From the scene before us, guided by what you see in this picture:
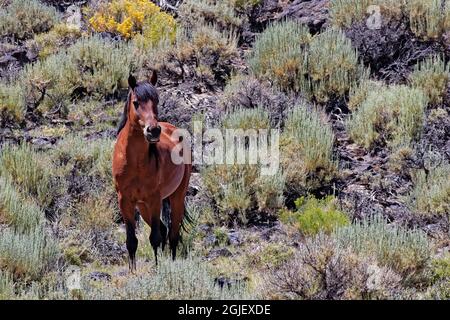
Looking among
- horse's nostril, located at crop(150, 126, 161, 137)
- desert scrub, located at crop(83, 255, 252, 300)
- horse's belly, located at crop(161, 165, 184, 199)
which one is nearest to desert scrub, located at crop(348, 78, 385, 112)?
horse's belly, located at crop(161, 165, 184, 199)

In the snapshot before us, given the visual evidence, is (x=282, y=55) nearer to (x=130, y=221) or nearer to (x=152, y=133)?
(x=130, y=221)

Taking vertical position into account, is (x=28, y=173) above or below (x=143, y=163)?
below

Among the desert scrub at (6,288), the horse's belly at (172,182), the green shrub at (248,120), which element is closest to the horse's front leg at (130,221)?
the horse's belly at (172,182)

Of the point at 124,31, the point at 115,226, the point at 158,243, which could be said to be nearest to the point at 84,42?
the point at 124,31

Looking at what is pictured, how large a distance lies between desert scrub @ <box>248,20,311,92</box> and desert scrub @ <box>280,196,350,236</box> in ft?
11.4

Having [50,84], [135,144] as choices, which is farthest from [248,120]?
[135,144]

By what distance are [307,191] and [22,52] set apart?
255 inches

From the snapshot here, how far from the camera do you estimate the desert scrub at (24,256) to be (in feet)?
26.9

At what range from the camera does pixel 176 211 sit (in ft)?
30.8

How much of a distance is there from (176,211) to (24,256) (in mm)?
1782

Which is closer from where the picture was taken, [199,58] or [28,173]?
[28,173]

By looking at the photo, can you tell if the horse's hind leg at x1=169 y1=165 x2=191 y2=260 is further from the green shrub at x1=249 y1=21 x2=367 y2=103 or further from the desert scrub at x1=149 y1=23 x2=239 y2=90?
the desert scrub at x1=149 y1=23 x2=239 y2=90

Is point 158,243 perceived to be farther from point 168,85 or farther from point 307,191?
point 168,85

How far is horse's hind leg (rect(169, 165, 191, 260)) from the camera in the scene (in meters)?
9.30
